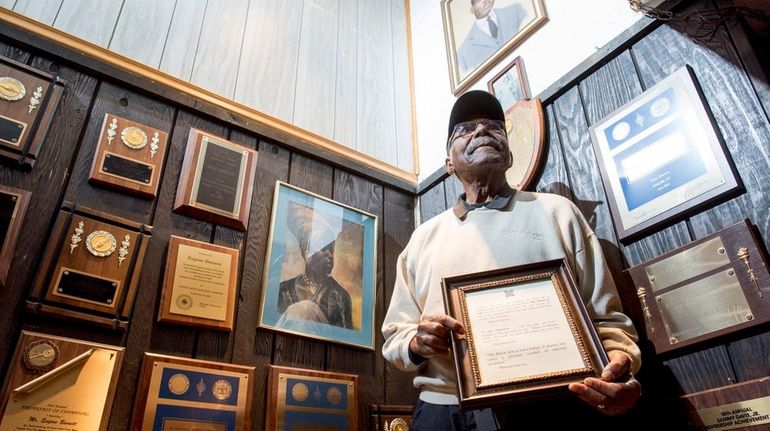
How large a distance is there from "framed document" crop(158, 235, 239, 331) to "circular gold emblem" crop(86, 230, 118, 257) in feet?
0.56

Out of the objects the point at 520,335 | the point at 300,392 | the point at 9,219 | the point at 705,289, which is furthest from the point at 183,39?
the point at 705,289

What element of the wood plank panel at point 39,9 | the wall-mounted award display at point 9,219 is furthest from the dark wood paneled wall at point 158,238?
the wood plank panel at point 39,9

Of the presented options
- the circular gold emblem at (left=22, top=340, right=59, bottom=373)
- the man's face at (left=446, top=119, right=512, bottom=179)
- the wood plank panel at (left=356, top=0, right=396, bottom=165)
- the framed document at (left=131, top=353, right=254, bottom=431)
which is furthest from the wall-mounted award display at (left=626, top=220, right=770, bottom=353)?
the circular gold emblem at (left=22, top=340, right=59, bottom=373)

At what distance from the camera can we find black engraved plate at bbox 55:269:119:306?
1.45 m

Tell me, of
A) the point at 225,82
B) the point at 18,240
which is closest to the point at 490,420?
the point at 18,240

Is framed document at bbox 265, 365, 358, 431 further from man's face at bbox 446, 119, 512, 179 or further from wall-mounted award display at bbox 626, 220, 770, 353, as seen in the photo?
wall-mounted award display at bbox 626, 220, 770, 353

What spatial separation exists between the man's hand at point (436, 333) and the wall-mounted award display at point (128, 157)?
1048mm

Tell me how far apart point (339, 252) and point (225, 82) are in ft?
2.87

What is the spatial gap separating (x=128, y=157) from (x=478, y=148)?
115 centimetres

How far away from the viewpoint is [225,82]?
2205mm

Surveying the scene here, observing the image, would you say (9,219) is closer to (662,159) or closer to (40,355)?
(40,355)

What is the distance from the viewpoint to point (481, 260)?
4.68 ft

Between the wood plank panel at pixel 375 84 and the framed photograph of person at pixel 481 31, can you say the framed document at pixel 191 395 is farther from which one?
the framed photograph of person at pixel 481 31

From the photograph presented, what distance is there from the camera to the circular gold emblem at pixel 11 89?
1.57m
